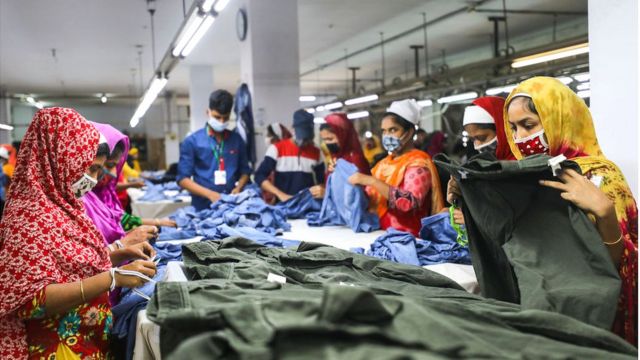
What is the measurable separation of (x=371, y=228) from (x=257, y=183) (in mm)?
2066

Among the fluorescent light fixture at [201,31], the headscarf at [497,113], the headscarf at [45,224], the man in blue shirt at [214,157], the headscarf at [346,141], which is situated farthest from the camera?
the man in blue shirt at [214,157]

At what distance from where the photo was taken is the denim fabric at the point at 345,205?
3.41 m

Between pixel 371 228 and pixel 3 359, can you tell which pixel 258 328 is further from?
pixel 371 228

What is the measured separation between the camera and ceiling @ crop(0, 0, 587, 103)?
833 centimetres

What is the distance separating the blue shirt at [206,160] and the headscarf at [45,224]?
2812 millimetres

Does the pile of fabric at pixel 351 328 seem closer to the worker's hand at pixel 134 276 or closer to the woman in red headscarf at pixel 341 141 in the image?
the worker's hand at pixel 134 276

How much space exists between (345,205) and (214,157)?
1787 mm

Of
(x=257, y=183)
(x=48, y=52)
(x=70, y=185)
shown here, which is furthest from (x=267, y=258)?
(x=48, y=52)

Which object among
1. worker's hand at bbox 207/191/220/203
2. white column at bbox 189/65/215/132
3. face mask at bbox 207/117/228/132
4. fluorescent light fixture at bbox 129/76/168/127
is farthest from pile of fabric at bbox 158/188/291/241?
white column at bbox 189/65/215/132

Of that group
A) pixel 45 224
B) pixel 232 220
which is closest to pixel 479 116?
pixel 232 220

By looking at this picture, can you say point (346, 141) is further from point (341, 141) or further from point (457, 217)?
Result: point (457, 217)

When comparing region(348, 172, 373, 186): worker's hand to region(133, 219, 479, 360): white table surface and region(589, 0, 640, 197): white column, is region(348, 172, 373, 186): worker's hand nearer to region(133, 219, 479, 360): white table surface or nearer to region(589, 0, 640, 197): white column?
region(133, 219, 479, 360): white table surface

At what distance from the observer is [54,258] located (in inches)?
68.5

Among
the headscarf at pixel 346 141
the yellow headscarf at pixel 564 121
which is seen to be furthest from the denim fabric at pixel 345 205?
the yellow headscarf at pixel 564 121
